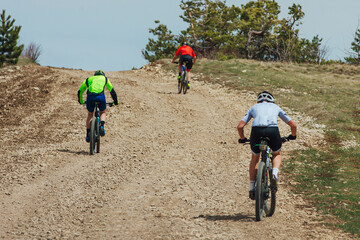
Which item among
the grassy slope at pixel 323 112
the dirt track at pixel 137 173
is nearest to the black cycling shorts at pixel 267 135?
the dirt track at pixel 137 173

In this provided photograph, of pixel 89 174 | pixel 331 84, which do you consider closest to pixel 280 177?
pixel 89 174

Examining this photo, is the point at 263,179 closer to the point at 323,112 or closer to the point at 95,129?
the point at 95,129

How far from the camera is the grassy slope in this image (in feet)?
33.1

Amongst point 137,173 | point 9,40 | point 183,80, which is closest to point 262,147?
point 137,173

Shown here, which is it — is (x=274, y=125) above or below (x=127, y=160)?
above

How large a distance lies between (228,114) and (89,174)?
880cm

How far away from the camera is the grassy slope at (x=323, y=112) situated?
10102 mm

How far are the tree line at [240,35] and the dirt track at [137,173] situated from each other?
89.4 ft

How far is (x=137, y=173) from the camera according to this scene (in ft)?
36.9

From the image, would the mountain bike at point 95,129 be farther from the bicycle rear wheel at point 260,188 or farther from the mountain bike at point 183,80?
the mountain bike at point 183,80

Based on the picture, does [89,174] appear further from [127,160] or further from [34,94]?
[34,94]

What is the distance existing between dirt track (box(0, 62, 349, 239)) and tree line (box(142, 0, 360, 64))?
27.2 meters

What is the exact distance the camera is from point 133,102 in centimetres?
2006

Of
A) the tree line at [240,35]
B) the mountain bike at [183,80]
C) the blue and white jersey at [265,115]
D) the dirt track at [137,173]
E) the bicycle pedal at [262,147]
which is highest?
the tree line at [240,35]
